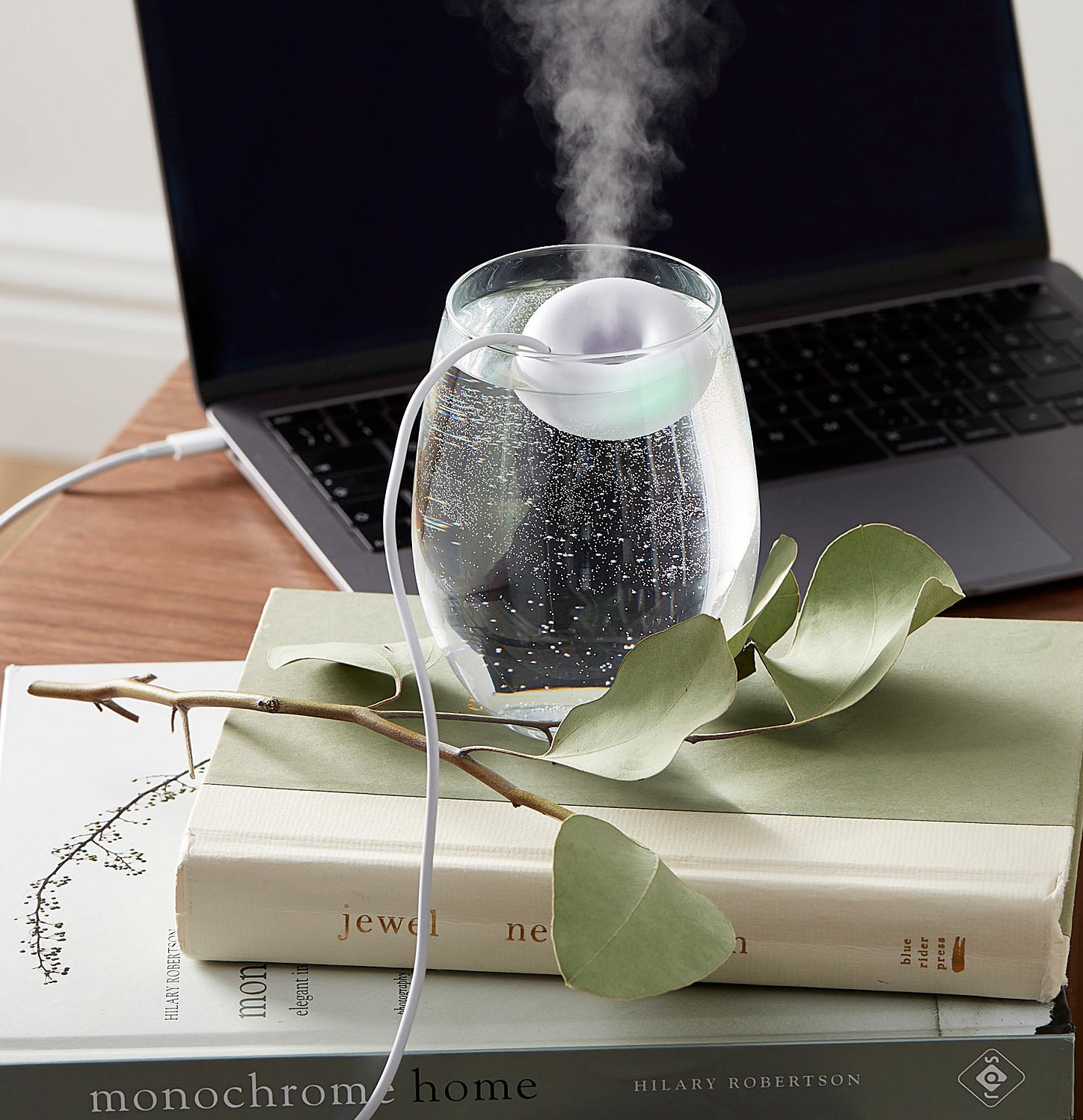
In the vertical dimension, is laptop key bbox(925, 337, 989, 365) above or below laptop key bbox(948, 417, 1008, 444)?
above

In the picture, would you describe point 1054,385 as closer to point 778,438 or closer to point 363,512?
point 778,438

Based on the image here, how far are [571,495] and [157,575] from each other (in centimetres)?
29

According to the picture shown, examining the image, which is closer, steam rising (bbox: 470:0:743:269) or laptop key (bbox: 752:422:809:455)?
steam rising (bbox: 470:0:743:269)

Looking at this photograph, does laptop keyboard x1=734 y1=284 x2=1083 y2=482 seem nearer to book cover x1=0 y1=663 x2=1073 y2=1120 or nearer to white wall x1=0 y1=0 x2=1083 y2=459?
book cover x1=0 y1=663 x2=1073 y2=1120

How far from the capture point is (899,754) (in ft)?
1.28

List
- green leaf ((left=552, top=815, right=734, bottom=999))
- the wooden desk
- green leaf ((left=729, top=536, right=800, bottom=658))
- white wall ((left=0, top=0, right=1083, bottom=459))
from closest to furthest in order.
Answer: green leaf ((left=552, top=815, right=734, bottom=999)), green leaf ((left=729, top=536, right=800, bottom=658)), the wooden desk, white wall ((left=0, top=0, right=1083, bottom=459))

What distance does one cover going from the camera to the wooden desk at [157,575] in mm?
556

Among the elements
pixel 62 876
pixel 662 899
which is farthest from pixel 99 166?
pixel 662 899

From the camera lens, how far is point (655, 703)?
37 centimetres

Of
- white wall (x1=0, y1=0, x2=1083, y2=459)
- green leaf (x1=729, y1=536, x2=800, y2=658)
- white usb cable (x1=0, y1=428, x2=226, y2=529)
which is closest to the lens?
green leaf (x1=729, y1=536, x2=800, y2=658)

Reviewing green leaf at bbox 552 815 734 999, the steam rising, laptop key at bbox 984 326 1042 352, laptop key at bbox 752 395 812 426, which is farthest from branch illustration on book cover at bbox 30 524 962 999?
laptop key at bbox 984 326 1042 352

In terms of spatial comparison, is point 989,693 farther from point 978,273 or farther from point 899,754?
point 978,273

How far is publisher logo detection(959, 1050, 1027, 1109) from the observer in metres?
0.34

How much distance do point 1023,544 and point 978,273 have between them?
27 centimetres
